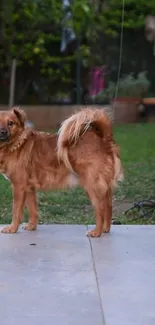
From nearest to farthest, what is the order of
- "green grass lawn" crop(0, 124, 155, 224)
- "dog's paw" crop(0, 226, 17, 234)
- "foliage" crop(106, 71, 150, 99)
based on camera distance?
1. "dog's paw" crop(0, 226, 17, 234)
2. "green grass lawn" crop(0, 124, 155, 224)
3. "foliage" crop(106, 71, 150, 99)

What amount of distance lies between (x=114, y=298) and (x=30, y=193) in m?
2.06

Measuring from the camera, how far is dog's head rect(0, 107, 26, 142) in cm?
593

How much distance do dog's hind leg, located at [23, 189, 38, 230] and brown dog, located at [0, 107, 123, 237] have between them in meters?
0.12

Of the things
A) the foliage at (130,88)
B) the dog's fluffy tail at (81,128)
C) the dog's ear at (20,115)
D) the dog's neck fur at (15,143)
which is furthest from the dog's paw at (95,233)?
the foliage at (130,88)

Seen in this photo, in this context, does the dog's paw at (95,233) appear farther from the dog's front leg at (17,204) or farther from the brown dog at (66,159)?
the dog's front leg at (17,204)

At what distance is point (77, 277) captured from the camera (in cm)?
491

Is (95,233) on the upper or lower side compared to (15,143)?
lower

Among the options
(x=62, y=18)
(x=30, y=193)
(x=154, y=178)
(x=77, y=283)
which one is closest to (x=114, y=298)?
(x=77, y=283)

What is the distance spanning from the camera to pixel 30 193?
6324mm

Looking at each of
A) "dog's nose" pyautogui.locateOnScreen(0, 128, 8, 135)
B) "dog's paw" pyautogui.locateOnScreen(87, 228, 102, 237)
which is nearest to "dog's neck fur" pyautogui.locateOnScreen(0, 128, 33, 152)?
"dog's nose" pyautogui.locateOnScreen(0, 128, 8, 135)

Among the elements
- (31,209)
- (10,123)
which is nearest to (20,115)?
(10,123)

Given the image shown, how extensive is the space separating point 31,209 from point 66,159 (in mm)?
656

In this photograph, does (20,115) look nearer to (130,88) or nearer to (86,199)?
(86,199)

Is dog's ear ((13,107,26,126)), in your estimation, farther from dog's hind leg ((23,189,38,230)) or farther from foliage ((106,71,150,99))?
foliage ((106,71,150,99))
